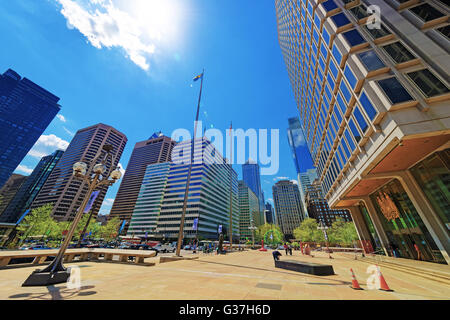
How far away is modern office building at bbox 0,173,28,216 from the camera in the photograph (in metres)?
124

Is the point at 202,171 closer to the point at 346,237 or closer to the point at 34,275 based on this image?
the point at 346,237

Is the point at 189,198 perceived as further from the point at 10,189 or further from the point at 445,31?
the point at 10,189

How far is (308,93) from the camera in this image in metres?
25.0

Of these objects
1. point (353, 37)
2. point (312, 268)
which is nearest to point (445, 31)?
point (353, 37)

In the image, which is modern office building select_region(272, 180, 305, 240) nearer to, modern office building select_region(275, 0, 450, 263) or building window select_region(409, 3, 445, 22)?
modern office building select_region(275, 0, 450, 263)

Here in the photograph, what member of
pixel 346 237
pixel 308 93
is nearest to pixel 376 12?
pixel 308 93

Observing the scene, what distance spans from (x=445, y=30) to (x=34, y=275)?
2527 cm

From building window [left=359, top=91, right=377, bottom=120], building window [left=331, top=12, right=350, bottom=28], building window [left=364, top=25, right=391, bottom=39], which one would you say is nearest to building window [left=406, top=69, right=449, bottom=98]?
building window [left=359, top=91, right=377, bottom=120]

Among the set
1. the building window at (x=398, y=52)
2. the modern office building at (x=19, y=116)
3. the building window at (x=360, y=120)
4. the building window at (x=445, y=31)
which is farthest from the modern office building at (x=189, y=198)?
the modern office building at (x=19, y=116)

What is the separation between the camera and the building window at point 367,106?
35.5ft

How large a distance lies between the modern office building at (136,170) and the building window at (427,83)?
127m

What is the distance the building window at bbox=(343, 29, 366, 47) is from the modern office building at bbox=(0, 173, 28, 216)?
206454 millimetres

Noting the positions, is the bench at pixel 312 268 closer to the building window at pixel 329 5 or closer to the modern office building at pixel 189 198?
the building window at pixel 329 5

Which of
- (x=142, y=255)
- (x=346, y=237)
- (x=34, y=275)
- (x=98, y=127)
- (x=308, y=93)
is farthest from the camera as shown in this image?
(x=98, y=127)
